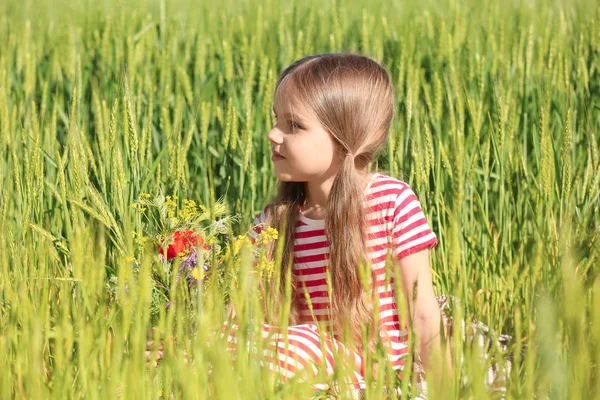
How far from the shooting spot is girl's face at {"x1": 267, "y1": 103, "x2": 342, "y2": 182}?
1.70m

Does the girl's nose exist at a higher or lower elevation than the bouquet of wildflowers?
higher

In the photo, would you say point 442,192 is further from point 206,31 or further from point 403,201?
point 206,31

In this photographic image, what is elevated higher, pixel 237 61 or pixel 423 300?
pixel 237 61

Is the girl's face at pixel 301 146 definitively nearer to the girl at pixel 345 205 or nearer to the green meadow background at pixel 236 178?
the girl at pixel 345 205

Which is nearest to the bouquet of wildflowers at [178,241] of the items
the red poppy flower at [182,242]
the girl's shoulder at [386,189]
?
the red poppy flower at [182,242]

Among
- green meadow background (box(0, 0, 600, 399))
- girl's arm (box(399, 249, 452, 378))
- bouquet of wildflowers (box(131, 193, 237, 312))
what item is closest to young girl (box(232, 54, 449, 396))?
girl's arm (box(399, 249, 452, 378))

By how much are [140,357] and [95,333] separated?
0.14m

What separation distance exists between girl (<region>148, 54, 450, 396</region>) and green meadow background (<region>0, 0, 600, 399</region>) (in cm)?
11

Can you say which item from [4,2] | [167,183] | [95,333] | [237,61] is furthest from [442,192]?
[4,2]

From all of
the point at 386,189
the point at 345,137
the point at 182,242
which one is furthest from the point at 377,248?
the point at 182,242

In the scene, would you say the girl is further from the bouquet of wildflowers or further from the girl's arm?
the bouquet of wildflowers

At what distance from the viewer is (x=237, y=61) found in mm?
2797

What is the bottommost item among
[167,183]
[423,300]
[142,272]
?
[423,300]

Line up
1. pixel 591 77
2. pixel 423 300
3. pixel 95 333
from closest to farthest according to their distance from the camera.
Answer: pixel 95 333
pixel 423 300
pixel 591 77
